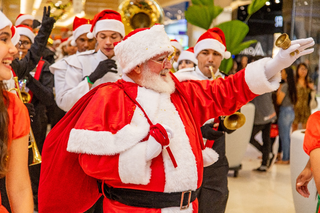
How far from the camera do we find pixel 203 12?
5.12 metres

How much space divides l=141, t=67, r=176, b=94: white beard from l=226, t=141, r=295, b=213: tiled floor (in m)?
2.65

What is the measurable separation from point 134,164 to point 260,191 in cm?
360

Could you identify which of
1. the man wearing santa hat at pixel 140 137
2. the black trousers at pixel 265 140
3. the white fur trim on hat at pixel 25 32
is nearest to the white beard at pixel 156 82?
the man wearing santa hat at pixel 140 137

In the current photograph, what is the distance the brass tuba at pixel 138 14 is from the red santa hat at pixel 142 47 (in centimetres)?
432

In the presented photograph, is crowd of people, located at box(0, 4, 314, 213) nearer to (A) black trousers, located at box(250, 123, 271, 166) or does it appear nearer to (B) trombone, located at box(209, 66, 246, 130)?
(B) trombone, located at box(209, 66, 246, 130)

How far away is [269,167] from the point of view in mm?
5871

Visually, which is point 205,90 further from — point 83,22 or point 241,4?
point 241,4

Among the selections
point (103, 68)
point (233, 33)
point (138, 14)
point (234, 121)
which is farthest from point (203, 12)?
point (103, 68)

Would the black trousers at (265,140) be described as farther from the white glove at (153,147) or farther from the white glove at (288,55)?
the white glove at (153,147)

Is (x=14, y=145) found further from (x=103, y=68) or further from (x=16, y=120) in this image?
(x=103, y=68)

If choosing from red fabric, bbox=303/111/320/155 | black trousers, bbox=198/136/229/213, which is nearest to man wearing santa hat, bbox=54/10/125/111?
black trousers, bbox=198/136/229/213

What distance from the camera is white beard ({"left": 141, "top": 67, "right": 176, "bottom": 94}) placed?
6.12 ft

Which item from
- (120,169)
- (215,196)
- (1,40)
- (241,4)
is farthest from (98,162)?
(241,4)

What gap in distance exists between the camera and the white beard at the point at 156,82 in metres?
1.87
